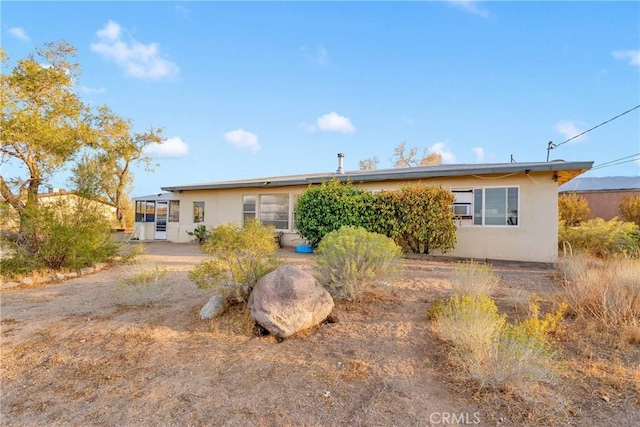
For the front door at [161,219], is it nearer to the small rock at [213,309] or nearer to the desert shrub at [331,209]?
the desert shrub at [331,209]

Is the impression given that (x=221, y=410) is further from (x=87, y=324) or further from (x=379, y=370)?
(x=87, y=324)

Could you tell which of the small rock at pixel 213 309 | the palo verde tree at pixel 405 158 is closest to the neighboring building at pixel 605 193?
the palo verde tree at pixel 405 158

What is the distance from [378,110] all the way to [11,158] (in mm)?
12414

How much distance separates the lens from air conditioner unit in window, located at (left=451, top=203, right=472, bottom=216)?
10258 mm

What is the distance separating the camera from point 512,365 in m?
2.66

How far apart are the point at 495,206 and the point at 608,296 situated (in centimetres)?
601

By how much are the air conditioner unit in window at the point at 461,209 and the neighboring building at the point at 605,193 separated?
17.0 meters

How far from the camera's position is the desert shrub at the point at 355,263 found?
468cm

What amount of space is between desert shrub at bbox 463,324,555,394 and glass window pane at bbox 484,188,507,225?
781 cm

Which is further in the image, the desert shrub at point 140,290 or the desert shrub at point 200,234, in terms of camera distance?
the desert shrub at point 200,234

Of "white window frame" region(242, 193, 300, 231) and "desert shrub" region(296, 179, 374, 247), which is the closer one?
"desert shrub" region(296, 179, 374, 247)

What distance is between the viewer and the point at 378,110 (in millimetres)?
14086

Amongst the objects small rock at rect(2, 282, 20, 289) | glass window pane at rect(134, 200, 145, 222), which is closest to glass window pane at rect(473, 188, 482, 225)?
small rock at rect(2, 282, 20, 289)

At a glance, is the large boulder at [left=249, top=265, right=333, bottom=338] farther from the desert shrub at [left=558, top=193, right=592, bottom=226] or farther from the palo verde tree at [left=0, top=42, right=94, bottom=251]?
the desert shrub at [left=558, top=193, right=592, bottom=226]
